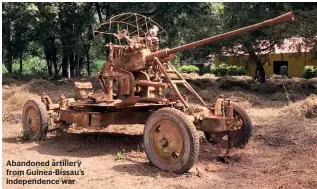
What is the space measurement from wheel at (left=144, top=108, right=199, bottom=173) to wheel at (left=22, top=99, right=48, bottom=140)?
2819mm

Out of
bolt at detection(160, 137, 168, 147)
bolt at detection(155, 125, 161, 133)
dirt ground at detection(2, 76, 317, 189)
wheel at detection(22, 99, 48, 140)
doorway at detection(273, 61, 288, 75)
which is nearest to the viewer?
dirt ground at detection(2, 76, 317, 189)

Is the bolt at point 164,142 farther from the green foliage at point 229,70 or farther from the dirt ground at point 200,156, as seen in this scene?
the green foliage at point 229,70

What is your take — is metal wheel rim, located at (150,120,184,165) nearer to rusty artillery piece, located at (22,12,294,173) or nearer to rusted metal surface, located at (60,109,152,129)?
rusty artillery piece, located at (22,12,294,173)

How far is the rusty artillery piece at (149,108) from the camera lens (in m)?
6.22

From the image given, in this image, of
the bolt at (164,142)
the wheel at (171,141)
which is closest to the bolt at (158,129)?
the wheel at (171,141)

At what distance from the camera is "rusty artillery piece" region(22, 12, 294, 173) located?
6.22 m

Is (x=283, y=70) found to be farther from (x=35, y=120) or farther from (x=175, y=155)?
(x=175, y=155)

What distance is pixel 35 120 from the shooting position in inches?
Result: 337

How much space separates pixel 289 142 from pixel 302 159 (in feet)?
4.21

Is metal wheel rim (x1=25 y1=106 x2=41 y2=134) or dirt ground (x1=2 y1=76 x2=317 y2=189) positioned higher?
metal wheel rim (x1=25 y1=106 x2=41 y2=134)

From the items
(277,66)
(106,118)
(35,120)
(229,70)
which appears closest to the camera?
(106,118)

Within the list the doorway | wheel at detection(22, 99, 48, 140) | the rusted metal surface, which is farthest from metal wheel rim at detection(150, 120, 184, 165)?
the doorway

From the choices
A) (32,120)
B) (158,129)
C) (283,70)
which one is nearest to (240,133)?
(158,129)

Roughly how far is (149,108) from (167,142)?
1.80 m
